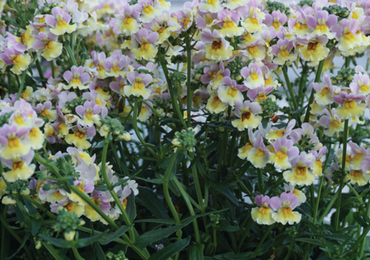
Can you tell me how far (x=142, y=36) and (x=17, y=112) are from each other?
0.40 metres

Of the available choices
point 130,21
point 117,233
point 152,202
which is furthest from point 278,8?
point 117,233

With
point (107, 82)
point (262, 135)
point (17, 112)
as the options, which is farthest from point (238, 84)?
point (17, 112)

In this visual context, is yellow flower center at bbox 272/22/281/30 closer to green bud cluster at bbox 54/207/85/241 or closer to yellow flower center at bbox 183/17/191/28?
yellow flower center at bbox 183/17/191/28

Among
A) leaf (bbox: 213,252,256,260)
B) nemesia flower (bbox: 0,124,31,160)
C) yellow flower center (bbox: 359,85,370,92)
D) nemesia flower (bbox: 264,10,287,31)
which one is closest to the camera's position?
nemesia flower (bbox: 0,124,31,160)

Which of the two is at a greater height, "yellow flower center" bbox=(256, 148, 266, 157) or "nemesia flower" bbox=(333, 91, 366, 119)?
"nemesia flower" bbox=(333, 91, 366, 119)

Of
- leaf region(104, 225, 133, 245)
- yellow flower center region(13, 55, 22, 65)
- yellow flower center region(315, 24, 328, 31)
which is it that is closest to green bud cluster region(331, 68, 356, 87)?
yellow flower center region(315, 24, 328, 31)

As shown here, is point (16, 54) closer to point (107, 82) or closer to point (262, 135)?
point (107, 82)

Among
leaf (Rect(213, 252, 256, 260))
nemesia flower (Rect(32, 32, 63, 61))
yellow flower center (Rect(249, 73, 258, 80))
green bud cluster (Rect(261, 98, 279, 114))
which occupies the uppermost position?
nemesia flower (Rect(32, 32, 63, 61))

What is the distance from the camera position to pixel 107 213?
80cm

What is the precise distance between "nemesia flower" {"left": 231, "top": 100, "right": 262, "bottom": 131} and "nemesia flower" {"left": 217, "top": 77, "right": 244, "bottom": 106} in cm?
1

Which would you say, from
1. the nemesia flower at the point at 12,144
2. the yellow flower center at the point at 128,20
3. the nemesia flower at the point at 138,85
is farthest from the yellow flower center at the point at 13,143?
the yellow flower center at the point at 128,20

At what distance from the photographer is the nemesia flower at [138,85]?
0.93 metres

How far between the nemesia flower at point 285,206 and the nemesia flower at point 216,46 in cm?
33

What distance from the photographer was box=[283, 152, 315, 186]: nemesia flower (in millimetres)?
799
